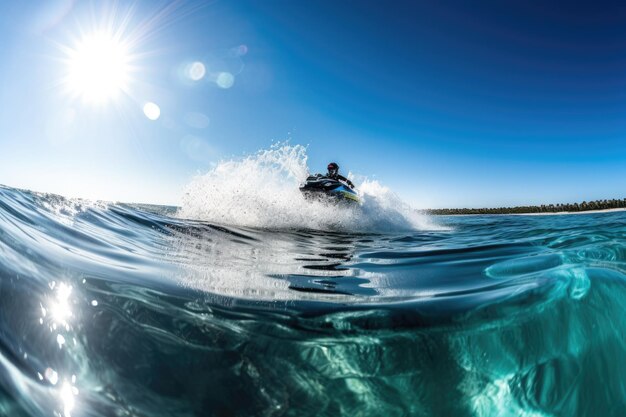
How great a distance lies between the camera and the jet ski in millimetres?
12930

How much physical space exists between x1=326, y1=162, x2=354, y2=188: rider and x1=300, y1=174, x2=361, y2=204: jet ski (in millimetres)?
855

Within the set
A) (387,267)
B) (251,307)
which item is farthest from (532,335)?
(387,267)

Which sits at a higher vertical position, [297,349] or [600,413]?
[297,349]

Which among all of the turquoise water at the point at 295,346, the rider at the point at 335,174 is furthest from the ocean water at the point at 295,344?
the rider at the point at 335,174

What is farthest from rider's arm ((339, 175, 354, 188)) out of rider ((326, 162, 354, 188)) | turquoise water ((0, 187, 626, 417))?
turquoise water ((0, 187, 626, 417))

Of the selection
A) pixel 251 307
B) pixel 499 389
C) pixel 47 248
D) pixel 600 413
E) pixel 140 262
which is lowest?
pixel 600 413

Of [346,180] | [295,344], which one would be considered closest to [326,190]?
[346,180]

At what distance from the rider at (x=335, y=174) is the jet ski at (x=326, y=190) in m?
0.86

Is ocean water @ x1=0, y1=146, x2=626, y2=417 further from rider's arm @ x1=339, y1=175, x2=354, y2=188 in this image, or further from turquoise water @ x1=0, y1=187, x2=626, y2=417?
rider's arm @ x1=339, y1=175, x2=354, y2=188

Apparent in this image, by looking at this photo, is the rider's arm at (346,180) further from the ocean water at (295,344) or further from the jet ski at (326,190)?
the ocean water at (295,344)

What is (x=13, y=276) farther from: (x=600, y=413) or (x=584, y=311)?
(x=584, y=311)

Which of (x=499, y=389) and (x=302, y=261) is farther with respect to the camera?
(x=302, y=261)

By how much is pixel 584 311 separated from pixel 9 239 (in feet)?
15.4

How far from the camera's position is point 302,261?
511cm
